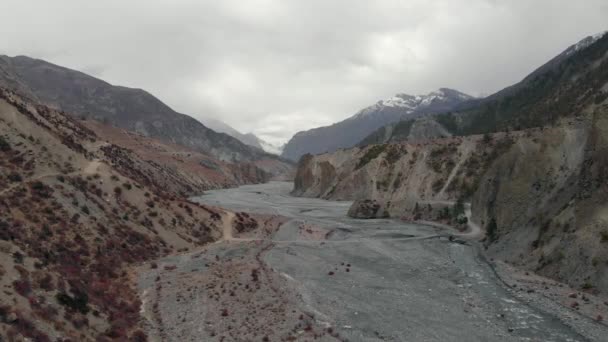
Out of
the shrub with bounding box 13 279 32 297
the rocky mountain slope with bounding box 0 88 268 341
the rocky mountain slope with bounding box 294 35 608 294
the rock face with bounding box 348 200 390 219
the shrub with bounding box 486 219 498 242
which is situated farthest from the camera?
the rock face with bounding box 348 200 390 219

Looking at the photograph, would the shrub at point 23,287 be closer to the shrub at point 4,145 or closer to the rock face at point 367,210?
the shrub at point 4,145

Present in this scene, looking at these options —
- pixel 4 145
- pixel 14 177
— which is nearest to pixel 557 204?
pixel 14 177

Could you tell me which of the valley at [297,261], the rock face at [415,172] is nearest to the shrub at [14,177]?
the valley at [297,261]

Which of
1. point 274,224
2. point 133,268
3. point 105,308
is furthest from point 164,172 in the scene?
point 105,308

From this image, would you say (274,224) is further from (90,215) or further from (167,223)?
(90,215)

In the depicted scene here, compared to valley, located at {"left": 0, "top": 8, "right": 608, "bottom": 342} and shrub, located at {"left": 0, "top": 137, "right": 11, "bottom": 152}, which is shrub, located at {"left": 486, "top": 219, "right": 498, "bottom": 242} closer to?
valley, located at {"left": 0, "top": 8, "right": 608, "bottom": 342}

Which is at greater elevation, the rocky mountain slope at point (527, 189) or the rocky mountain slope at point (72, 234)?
the rocky mountain slope at point (527, 189)

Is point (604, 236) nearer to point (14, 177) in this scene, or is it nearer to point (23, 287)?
point (23, 287)

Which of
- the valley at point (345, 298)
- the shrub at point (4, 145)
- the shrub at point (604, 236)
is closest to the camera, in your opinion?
the valley at point (345, 298)

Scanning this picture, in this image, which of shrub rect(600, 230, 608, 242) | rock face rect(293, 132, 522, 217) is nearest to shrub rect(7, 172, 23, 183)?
shrub rect(600, 230, 608, 242)
